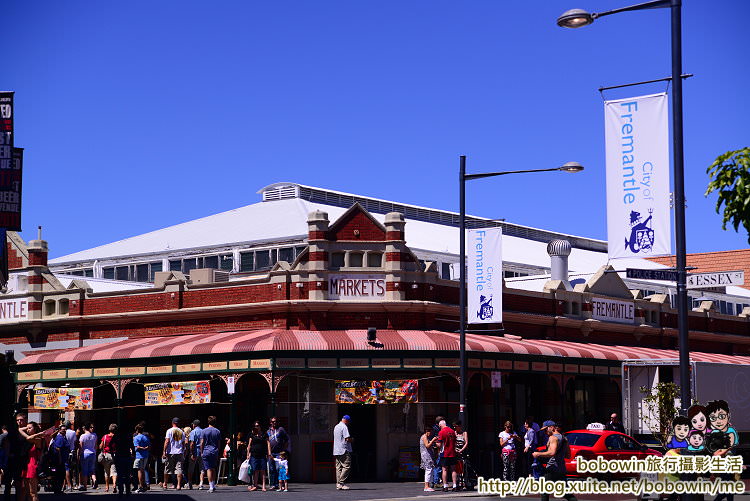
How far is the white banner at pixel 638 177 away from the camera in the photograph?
1945 centimetres

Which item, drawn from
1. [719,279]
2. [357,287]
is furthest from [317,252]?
[719,279]

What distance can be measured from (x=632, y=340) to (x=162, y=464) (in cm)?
2129

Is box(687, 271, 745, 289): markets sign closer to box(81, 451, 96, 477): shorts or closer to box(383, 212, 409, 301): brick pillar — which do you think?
box(383, 212, 409, 301): brick pillar

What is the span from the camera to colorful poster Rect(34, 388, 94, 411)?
3728 cm

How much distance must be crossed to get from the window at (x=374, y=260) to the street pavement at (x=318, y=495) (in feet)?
25.1

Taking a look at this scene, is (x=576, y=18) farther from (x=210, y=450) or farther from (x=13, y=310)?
(x=13, y=310)

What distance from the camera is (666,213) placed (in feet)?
63.6

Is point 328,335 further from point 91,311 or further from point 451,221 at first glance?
point 451,221

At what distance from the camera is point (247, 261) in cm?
4581

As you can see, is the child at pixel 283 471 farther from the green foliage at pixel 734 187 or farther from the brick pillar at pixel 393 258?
the green foliage at pixel 734 187

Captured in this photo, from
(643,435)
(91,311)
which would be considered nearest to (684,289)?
(643,435)

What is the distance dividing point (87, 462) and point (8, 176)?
9.70m

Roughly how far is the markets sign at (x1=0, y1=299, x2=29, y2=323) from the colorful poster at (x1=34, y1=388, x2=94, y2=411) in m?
5.07

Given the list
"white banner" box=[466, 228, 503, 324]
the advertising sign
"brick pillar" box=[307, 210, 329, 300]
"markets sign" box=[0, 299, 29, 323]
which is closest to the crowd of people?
"brick pillar" box=[307, 210, 329, 300]
